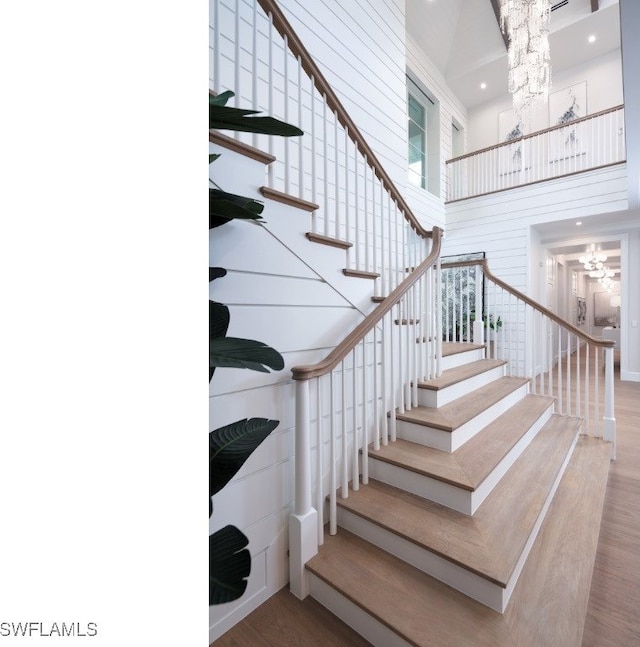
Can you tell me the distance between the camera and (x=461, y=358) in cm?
323

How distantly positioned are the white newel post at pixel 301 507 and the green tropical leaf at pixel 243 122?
103cm

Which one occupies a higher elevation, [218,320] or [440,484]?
[218,320]

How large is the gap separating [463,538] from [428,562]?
198 mm

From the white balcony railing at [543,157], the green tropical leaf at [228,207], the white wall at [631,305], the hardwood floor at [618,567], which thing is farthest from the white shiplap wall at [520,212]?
the green tropical leaf at [228,207]

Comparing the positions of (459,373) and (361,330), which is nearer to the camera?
(361,330)

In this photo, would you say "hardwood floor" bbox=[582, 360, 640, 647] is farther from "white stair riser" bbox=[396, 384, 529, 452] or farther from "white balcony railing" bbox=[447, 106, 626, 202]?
"white balcony railing" bbox=[447, 106, 626, 202]

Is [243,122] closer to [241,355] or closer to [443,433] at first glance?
[241,355]

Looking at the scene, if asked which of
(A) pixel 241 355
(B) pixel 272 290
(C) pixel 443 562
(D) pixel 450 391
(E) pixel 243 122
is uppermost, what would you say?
(E) pixel 243 122

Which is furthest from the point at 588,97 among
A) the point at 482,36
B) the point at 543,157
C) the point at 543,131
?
the point at 482,36

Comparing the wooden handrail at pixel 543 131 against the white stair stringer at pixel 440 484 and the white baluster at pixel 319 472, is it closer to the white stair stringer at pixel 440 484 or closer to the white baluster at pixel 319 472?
the white stair stringer at pixel 440 484
